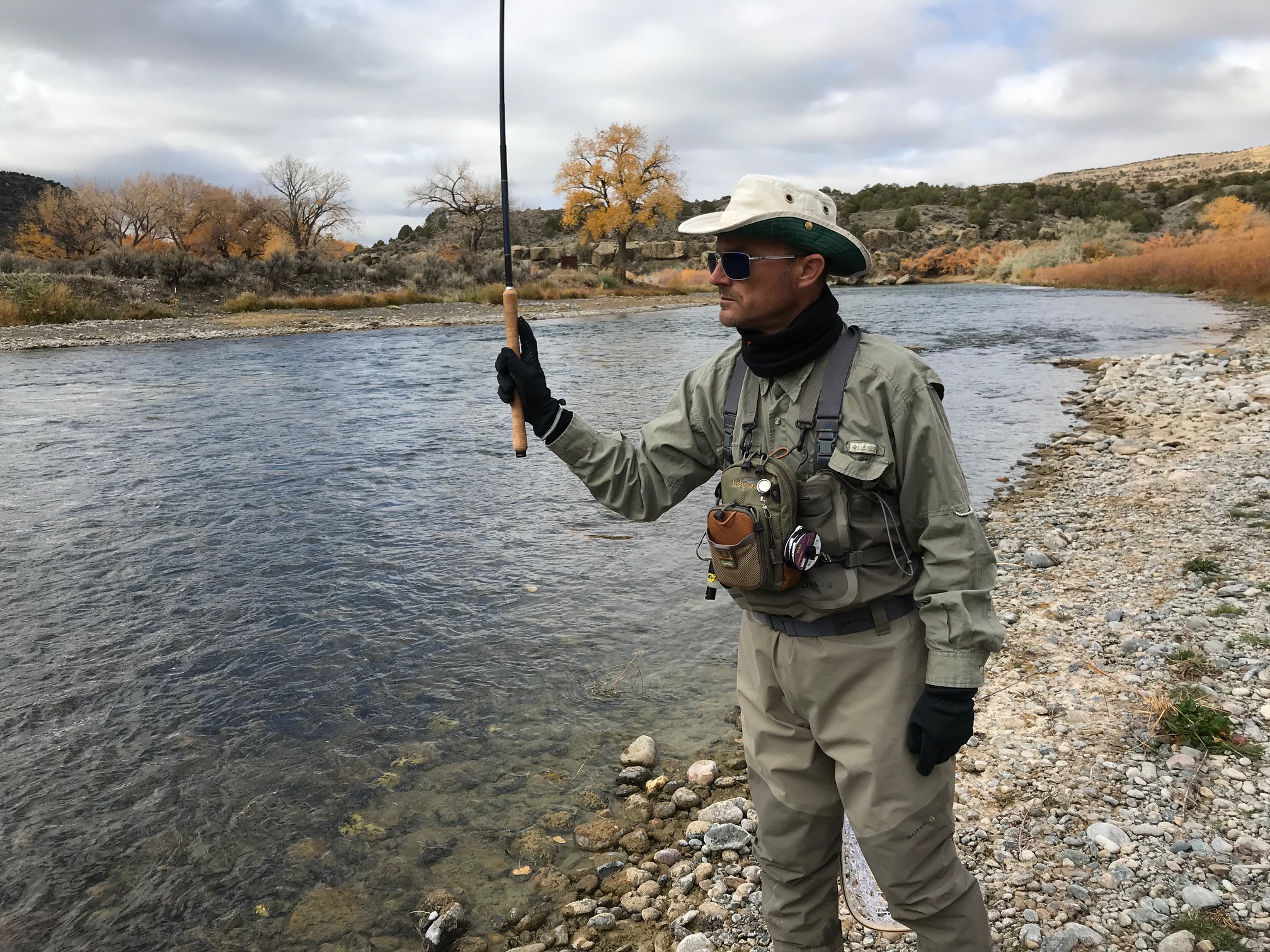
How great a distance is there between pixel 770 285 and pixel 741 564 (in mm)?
672

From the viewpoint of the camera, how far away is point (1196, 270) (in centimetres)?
3195

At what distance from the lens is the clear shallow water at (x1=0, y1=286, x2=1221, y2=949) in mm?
3430

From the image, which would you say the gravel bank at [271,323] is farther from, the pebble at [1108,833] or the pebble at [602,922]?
the pebble at [1108,833]

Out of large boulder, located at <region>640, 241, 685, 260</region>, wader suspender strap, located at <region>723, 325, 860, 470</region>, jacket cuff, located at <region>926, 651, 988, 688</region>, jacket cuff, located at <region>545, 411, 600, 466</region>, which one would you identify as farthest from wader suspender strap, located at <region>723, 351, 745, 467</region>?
large boulder, located at <region>640, 241, 685, 260</region>

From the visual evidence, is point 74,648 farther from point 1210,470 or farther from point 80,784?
point 1210,470

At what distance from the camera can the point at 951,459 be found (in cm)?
205

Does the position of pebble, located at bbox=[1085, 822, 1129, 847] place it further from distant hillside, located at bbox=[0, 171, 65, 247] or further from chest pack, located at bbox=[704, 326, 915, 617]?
distant hillside, located at bbox=[0, 171, 65, 247]

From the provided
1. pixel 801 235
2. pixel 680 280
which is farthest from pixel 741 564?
pixel 680 280

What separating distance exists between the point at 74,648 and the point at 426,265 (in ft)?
126

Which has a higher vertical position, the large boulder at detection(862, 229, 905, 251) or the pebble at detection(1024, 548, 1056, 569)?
the large boulder at detection(862, 229, 905, 251)

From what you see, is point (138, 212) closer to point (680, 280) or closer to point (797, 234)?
point (680, 280)

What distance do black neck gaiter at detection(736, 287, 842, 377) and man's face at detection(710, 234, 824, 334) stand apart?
39 mm

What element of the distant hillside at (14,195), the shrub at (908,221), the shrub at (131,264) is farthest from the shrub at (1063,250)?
the distant hillside at (14,195)

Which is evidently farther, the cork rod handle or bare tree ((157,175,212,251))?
bare tree ((157,175,212,251))
